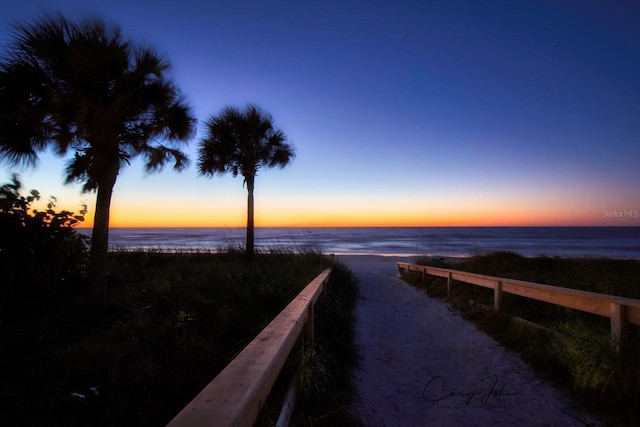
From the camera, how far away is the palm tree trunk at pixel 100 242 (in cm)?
623

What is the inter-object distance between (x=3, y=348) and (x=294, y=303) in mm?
3713

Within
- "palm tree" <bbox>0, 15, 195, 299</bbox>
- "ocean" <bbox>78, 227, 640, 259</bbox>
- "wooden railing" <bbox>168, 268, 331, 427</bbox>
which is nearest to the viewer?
"wooden railing" <bbox>168, 268, 331, 427</bbox>

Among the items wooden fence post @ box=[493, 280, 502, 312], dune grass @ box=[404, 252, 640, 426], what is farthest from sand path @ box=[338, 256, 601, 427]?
wooden fence post @ box=[493, 280, 502, 312]

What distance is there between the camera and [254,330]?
14.8 ft

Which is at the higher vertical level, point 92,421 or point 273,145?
point 273,145

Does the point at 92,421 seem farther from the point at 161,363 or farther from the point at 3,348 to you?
the point at 3,348

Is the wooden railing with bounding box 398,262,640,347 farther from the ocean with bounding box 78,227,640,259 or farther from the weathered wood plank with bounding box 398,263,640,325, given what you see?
the ocean with bounding box 78,227,640,259

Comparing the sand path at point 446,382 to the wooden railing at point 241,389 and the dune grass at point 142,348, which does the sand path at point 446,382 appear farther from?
the wooden railing at point 241,389

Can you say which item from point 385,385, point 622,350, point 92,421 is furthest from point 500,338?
point 92,421

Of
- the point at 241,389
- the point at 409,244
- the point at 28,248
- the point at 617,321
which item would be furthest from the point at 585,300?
the point at 409,244

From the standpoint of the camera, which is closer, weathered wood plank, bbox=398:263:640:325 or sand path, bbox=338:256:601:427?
sand path, bbox=338:256:601:427

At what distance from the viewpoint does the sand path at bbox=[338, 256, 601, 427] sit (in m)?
3.18

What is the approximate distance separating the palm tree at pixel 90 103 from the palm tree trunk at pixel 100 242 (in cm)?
2

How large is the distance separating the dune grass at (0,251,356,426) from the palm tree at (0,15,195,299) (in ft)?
3.49
